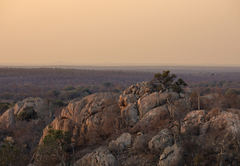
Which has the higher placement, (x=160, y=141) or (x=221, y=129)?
(x=221, y=129)

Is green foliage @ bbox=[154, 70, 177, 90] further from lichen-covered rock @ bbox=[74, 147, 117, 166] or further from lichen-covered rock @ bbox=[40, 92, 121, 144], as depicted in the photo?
lichen-covered rock @ bbox=[74, 147, 117, 166]

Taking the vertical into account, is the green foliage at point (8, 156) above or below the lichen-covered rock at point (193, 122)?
below

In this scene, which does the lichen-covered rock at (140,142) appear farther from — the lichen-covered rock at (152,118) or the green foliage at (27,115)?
the green foliage at (27,115)

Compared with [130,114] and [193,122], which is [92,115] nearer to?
[130,114]

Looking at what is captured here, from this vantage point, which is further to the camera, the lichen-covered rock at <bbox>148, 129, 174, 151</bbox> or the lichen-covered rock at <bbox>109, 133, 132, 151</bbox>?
the lichen-covered rock at <bbox>109, 133, 132, 151</bbox>

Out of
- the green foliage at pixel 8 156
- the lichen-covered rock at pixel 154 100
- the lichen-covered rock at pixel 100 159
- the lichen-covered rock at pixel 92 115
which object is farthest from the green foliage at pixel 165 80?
the green foliage at pixel 8 156

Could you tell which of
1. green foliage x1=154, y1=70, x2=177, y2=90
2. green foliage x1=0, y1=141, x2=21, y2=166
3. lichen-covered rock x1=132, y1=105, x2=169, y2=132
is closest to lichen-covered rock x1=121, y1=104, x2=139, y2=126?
lichen-covered rock x1=132, y1=105, x2=169, y2=132

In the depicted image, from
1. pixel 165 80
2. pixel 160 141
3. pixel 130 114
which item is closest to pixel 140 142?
pixel 160 141

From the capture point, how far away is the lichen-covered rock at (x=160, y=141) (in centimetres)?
1595

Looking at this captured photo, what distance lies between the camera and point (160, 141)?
53.3 feet

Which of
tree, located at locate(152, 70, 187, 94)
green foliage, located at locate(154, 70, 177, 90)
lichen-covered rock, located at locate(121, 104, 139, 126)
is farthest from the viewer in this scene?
green foliage, located at locate(154, 70, 177, 90)

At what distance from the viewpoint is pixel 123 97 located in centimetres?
2553

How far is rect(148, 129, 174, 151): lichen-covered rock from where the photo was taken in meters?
16.0

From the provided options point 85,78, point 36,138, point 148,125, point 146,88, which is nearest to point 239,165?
point 148,125
